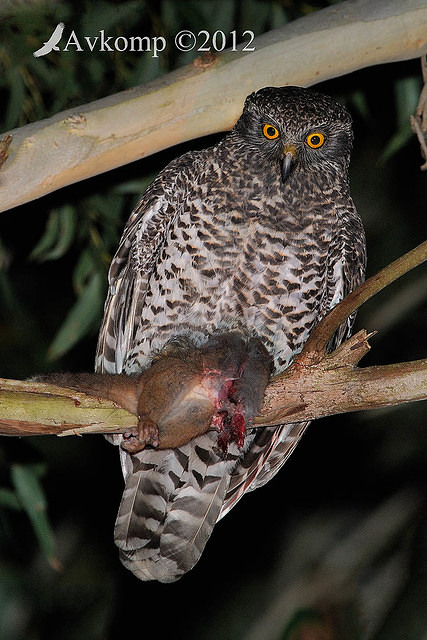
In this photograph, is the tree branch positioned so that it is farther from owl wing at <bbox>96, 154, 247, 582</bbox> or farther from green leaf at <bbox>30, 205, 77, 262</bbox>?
green leaf at <bbox>30, 205, 77, 262</bbox>

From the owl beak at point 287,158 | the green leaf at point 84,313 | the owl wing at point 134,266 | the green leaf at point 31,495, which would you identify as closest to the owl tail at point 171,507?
the owl wing at point 134,266

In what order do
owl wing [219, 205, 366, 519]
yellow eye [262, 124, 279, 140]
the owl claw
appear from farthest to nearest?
owl wing [219, 205, 366, 519] < yellow eye [262, 124, 279, 140] < the owl claw

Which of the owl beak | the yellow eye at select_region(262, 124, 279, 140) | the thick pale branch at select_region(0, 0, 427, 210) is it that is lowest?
the owl beak

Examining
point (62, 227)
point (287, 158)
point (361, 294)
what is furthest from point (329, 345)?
point (62, 227)

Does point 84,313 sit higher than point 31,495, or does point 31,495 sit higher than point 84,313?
point 84,313

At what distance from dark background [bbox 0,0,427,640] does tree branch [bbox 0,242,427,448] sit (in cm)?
118

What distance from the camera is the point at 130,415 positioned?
2.10m

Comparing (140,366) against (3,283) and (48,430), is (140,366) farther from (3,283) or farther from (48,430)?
(3,283)

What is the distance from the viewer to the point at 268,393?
2215 millimetres

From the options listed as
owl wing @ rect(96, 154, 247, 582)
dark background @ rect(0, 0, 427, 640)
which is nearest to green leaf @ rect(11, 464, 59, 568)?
dark background @ rect(0, 0, 427, 640)

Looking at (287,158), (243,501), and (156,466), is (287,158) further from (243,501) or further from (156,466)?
(243,501)

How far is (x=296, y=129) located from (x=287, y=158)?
0.09 metres

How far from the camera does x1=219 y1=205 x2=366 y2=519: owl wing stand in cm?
280

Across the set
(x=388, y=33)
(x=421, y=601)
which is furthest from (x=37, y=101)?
(x=421, y=601)
